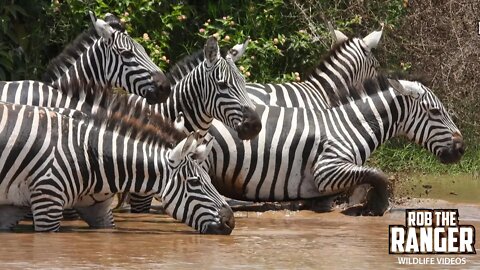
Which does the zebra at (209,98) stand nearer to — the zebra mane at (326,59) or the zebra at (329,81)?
the zebra at (329,81)

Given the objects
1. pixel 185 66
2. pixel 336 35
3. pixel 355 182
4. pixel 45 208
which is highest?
pixel 336 35

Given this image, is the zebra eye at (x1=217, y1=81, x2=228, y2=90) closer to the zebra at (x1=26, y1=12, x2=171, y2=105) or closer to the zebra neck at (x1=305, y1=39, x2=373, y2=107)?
the zebra at (x1=26, y1=12, x2=171, y2=105)

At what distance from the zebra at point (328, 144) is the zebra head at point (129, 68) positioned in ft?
3.00

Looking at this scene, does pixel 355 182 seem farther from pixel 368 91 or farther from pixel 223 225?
pixel 223 225

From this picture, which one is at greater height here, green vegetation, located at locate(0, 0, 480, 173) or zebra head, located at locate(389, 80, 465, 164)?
green vegetation, located at locate(0, 0, 480, 173)

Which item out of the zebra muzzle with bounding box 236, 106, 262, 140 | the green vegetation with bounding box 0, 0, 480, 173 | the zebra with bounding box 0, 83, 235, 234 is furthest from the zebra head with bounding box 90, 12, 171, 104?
the green vegetation with bounding box 0, 0, 480, 173

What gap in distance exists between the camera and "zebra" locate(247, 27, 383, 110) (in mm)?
14500

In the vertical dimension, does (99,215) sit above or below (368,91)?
below

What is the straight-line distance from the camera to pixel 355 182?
13.3 m

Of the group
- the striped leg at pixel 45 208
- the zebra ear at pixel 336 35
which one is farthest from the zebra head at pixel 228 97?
the zebra ear at pixel 336 35

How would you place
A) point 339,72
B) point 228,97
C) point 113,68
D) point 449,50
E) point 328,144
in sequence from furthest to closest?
point 449,50, point 339,72, point 328,144, point 113,68, point 228,97

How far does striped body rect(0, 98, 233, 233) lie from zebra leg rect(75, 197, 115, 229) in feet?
0.67

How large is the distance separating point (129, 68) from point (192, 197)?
2289 mm

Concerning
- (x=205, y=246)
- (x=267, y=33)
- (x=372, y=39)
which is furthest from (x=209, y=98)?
(x=267, y=33)
